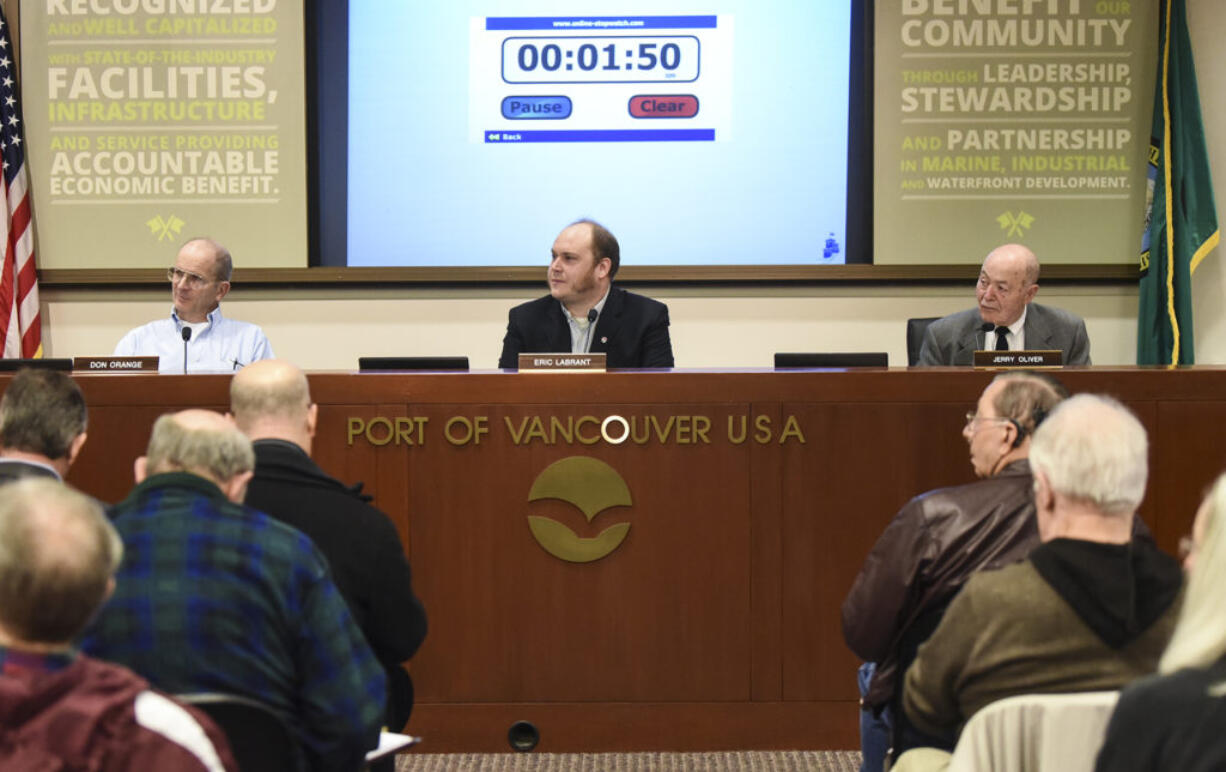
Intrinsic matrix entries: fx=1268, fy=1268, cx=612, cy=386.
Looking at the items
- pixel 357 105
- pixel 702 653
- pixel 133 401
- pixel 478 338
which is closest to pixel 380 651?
pixel 702 653

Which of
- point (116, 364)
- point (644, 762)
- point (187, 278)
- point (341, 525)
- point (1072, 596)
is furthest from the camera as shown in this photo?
point (187, 278)

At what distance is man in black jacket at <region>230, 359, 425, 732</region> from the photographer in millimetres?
2359

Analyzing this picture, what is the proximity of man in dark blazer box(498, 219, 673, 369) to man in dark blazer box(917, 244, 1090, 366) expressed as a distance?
1019mm

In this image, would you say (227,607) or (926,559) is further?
(926,559)

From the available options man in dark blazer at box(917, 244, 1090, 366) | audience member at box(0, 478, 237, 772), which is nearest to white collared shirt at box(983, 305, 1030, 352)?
man in dark blazer at box(917, 244, 1090, 366)

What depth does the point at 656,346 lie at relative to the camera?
4555 mm

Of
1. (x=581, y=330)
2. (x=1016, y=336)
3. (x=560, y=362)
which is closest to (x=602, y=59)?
(x=581, y=330)

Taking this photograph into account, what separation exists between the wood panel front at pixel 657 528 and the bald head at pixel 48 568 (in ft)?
6.93

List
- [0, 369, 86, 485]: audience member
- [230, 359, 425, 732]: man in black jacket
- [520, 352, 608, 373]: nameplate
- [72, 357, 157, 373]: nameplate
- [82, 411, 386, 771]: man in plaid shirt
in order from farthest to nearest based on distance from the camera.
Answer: [72, 357, 157, 373]: nameplate
[520, 352, 608, 373]: nameplate
[0, 369, 86, 485]: audience member
[230, 359, 425, 732]: man in black jacket
[82, 411, 386, 771]: man in plaid shirt

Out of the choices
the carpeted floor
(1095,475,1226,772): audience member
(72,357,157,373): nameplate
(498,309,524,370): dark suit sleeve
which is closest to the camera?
(1095,475,1226,772): audience member

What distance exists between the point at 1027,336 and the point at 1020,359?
92cm

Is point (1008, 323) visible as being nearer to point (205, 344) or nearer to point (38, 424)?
point (205, 344)

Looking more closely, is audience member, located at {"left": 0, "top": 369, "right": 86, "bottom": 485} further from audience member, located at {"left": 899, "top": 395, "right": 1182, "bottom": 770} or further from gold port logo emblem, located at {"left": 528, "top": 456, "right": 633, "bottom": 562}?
audience member, located at {"left": 899, "top": 395, "right": 1182, "bottom": 770}

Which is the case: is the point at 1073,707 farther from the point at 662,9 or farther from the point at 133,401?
the point at 662,9
